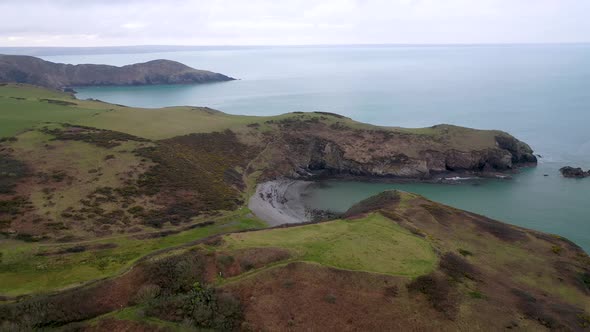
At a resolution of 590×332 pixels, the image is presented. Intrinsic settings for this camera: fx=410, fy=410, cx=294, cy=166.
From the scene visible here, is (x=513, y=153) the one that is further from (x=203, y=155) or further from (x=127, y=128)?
(x=127, y=128)

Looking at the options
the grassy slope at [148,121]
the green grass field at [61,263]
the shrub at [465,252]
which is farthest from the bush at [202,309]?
the grassy slope at [148,121]

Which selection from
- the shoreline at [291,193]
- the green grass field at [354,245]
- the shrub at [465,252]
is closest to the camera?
the green grass field at [354,245]

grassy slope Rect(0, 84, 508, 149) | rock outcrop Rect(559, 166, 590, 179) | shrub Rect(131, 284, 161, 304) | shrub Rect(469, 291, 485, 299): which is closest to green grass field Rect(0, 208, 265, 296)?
shrub Rect(131, 284, 161, 304)

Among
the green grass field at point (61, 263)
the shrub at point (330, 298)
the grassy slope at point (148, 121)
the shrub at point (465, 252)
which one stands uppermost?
the grassy slope at point (148, 121)

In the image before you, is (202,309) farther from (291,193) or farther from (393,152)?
(393,152)

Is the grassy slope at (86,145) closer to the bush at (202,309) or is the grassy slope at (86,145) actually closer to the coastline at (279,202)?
Answer: the coastline at (279,202)

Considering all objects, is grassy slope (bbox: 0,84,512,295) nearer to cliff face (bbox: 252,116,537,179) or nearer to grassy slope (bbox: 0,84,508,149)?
grassy slope (bbox: 0,84,508,149)

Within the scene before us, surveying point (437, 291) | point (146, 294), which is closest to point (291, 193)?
point (437, 291)

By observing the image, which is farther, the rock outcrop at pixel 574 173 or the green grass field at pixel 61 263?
the rock outcrop at pixel 574 173
